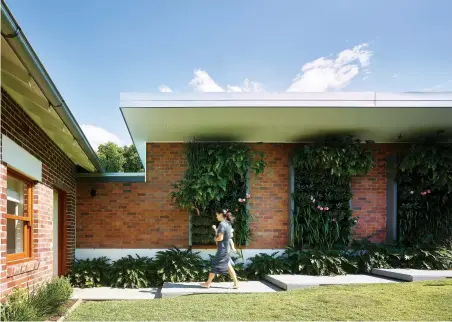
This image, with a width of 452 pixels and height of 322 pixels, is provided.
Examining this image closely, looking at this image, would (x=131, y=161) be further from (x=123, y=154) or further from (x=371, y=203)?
(x=371, y=203)

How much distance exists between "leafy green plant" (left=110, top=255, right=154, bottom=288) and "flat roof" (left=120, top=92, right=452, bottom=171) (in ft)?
8.36

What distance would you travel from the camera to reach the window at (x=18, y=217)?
5.32 metres

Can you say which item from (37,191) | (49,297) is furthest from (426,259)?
(37,191)

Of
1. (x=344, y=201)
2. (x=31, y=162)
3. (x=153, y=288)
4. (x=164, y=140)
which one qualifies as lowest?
(x=153, y=288)

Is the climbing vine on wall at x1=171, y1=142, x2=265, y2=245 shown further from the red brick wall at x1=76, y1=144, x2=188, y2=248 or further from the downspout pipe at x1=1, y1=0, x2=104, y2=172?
the downspout pipe at x1=1, y1=0, x2=104, y2=172

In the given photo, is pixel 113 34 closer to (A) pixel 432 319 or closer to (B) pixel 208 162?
(B) pixel 208 162

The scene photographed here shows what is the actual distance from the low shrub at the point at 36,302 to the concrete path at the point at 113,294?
0.77 metres

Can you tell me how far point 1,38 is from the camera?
12.4 feet

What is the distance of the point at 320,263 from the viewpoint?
821 centimetres

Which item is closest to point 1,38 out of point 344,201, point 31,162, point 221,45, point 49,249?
point 31,162

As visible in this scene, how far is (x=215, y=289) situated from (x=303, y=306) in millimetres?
1892

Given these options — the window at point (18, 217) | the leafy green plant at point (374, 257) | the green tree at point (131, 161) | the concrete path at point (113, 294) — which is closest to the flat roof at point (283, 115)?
the window at point (18, 217)

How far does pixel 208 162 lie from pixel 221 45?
239cm

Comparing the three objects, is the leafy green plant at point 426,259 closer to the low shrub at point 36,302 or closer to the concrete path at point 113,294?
the concrete path at point 113,294
